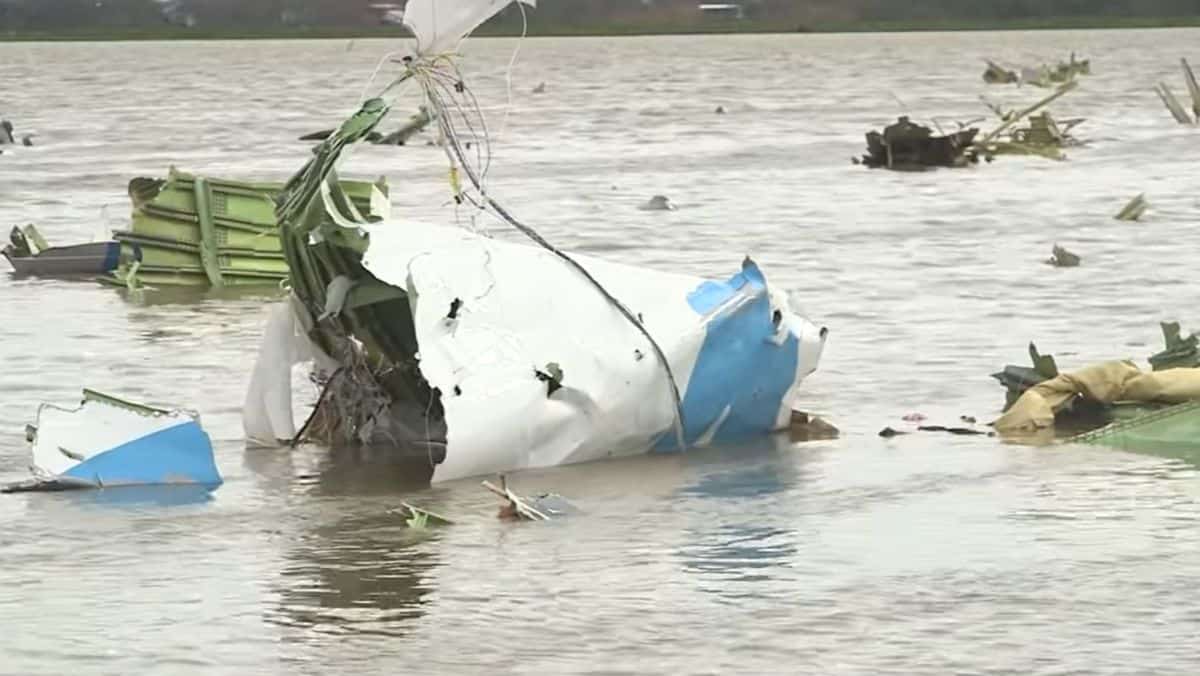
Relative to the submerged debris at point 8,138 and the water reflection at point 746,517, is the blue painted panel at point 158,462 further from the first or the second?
the submerged debris at point 8,138

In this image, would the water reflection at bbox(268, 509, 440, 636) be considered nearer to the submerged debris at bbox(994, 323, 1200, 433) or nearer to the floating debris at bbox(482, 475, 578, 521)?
the floating debris at bbox(482, 475, 578, 521)

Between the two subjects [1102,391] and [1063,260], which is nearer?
[1102,391]

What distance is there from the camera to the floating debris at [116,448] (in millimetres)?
15703

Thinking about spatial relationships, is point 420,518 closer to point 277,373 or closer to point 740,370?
point 277,373

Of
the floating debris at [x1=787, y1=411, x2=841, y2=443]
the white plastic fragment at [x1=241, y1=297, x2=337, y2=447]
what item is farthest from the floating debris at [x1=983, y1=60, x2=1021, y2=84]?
the white plastic fragment at [x1=241, y1=297, x2=337, y2=447]

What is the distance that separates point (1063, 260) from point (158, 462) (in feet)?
51.4

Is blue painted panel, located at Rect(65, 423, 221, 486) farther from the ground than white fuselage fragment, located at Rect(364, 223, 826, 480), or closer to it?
closer to it

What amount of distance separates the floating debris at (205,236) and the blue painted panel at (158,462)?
11.8 meters

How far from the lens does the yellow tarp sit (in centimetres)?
1702

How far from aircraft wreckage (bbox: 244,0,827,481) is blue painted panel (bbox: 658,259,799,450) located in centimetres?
1

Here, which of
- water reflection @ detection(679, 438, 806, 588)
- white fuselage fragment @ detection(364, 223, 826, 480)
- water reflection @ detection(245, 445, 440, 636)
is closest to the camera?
water reflection @ detection(245, 445, 440, 636)

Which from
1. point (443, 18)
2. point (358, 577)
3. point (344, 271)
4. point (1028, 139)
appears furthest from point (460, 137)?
point (1028, 139)

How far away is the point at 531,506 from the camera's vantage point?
48.2ft

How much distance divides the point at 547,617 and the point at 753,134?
5292cm
